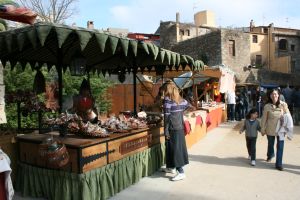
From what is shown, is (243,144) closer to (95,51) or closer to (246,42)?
(95,51)

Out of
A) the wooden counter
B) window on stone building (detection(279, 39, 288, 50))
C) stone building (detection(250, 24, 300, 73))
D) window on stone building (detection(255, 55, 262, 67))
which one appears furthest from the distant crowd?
window on stone building (detection(279, 39, 288, 50))

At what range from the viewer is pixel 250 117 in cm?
805

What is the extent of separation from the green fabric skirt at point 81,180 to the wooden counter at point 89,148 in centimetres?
9

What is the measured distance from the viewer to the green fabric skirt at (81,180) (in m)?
4.98

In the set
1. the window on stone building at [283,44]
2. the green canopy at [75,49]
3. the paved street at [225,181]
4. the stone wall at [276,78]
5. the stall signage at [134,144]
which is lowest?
the paved street at [225,181]

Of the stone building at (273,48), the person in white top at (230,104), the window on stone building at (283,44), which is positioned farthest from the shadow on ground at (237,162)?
the window on stone building at (283,44)

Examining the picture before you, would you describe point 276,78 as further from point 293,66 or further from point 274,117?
point 274,117

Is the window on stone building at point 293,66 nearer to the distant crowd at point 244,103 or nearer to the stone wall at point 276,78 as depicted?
the stone wall at point 276,78

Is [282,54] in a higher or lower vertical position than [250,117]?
higher

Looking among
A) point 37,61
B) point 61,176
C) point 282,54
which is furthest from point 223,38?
point 61,176

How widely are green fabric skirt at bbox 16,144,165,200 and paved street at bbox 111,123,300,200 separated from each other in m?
0.20

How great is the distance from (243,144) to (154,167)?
176 inches

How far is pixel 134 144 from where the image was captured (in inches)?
244

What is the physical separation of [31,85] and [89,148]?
8466 mm
